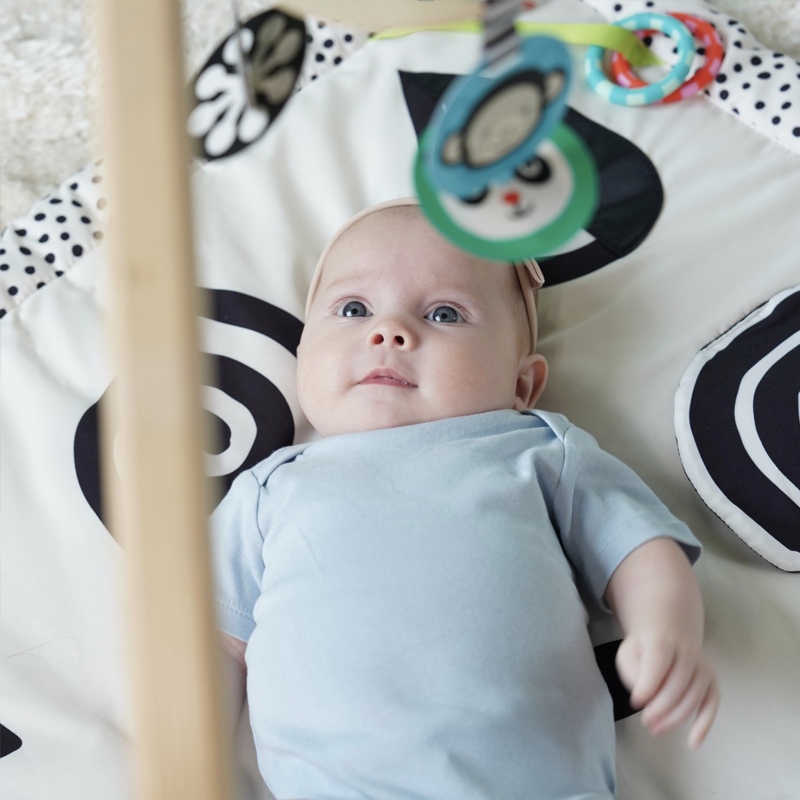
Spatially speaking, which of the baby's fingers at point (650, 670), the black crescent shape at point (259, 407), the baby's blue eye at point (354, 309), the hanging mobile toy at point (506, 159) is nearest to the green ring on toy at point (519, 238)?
the hanging mobile toy at point (506, 159)

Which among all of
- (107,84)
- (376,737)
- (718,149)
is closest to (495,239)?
(107,84)

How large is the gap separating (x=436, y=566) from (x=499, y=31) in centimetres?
41

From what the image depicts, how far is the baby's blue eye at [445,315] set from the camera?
811mm

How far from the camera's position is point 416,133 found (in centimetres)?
108

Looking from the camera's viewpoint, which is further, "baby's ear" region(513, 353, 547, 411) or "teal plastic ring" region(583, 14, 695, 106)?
"teal plastic ring" region(583, 14, 695, 106)

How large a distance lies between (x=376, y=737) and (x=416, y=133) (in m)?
0.72

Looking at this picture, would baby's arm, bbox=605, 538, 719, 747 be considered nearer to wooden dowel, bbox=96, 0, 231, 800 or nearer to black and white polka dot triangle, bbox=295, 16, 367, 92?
wooden dowel, bbox=96, 0, 231, 800

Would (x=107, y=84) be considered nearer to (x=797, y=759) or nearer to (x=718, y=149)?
(x=797, y=759)

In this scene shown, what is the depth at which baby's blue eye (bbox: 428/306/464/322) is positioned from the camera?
81 centimetres

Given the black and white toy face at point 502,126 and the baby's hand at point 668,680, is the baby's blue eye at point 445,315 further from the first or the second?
the black and white toy face at point 502,126

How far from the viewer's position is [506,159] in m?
0.36

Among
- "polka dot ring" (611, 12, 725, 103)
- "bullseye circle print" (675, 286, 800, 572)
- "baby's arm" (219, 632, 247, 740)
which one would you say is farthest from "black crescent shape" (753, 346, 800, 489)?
"baby's arm" (219, 632, 247, 740)

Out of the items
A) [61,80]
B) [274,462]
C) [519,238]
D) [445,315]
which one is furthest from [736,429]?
[61,80]

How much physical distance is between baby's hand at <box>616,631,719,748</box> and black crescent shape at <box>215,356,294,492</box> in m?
0.42
